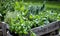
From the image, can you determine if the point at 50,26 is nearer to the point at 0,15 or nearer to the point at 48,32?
the point at 48,32

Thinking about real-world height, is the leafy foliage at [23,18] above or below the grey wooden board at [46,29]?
above

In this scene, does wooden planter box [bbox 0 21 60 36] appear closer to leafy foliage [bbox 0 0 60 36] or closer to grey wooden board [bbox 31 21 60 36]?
grey wooden board [bbox 31 21 60 36]

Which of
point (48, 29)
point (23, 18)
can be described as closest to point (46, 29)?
point (48, 29)

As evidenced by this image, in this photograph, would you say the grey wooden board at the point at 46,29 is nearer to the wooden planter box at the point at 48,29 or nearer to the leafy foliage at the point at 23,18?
the wooden planter box at the point at 48,29

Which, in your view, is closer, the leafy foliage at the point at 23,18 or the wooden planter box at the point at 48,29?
the leafy foliage at the point at 23,18

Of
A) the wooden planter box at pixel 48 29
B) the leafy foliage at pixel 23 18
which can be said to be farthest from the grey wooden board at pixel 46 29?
the leafy foliage at pixel 23 18

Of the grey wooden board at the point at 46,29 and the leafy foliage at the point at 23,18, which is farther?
the grey wooden board at the point at 46,29

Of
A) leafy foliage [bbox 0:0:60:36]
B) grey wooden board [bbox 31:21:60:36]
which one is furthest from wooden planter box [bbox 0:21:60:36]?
leafy foliage [bbox 0:0:60:36]

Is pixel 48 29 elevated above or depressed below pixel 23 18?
below

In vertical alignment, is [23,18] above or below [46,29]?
above

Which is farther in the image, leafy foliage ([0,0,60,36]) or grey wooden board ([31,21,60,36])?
grey wooden board ([31,21,60,36])

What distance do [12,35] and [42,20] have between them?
1.15 metres

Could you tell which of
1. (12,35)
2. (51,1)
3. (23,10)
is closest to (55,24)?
(23,10)

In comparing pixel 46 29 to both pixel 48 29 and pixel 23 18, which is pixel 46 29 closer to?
pixel 48 29
